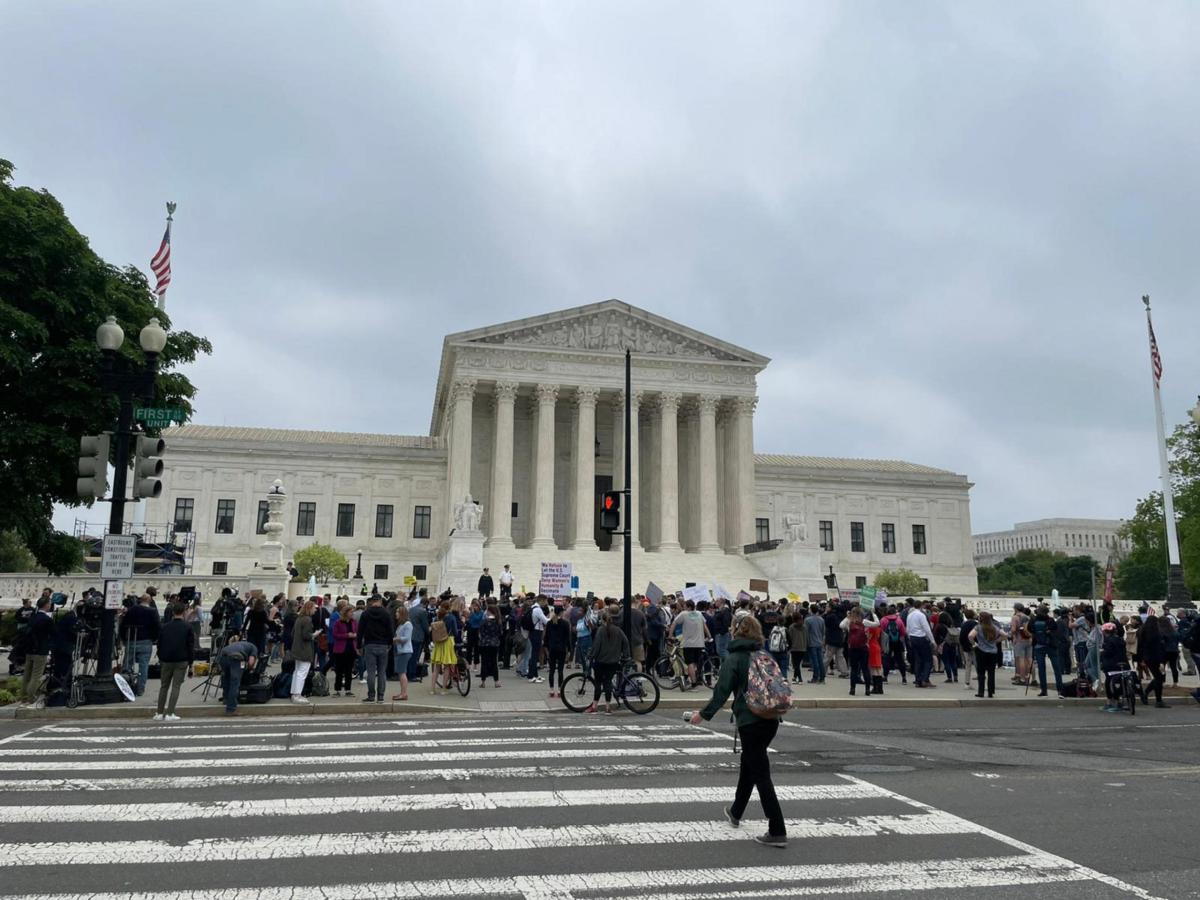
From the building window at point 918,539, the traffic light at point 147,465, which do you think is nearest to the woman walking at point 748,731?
the traffic light at point 147,465

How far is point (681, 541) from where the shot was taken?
62.8 metres

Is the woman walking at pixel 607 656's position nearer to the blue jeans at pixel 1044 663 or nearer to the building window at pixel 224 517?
the blue jeans at pixel 1044 663

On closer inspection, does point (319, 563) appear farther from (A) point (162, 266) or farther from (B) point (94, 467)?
(B) point (94, 467)

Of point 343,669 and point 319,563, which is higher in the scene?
point 319,563

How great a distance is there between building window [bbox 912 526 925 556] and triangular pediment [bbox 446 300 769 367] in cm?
2537

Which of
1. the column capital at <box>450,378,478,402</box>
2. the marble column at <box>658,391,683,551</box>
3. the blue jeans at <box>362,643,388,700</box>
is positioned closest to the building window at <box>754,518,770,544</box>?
the marble column at <box>658,391,683,551</box>

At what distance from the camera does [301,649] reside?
16812 mm

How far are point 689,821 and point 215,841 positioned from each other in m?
3.89

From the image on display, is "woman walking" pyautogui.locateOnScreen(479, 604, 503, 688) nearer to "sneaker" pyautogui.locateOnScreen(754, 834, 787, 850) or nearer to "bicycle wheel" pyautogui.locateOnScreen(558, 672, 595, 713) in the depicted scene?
"bicycle wheel" pyautogui.locateOnScreen(558, 672, 595, 713)

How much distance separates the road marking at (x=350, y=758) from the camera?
10.5 m

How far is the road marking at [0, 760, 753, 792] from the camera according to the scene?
30.7 feet

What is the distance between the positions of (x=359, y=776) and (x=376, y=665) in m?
7.38

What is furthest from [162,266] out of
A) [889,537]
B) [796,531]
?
[889,537]

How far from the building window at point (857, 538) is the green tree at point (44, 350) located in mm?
63691
